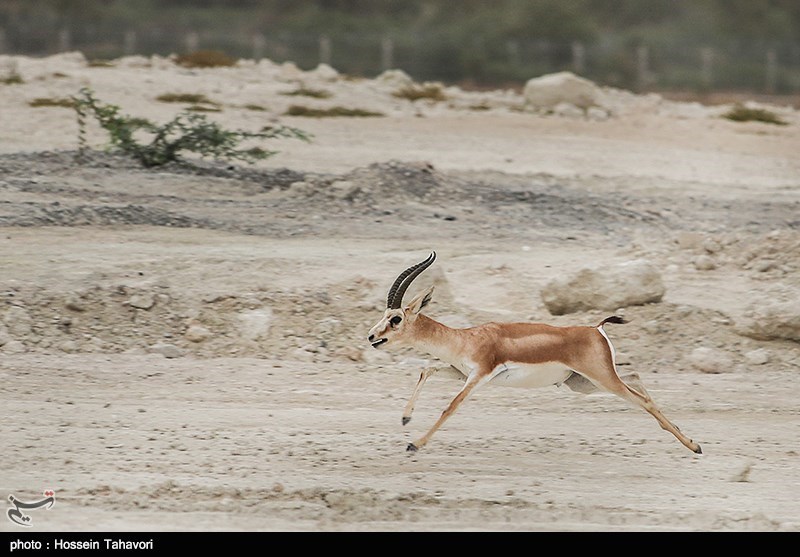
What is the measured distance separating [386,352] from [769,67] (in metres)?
32.3

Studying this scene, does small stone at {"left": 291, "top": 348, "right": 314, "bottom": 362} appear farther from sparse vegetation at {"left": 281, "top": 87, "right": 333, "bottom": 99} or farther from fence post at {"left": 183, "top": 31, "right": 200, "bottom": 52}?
fence post at {"left": 183, "top": 31, "right": 200, "bottom": 52}

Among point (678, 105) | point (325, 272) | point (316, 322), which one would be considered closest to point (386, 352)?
point (316, 322)

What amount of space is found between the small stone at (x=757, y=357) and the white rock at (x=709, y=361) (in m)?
0.13

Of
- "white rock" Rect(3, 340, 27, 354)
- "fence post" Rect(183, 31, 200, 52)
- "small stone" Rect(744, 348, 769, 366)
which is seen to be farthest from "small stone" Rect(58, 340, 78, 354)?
"fence post" Rect(183, 31, 200, 52)

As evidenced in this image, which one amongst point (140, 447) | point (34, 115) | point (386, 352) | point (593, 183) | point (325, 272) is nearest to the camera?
point (140, 447)

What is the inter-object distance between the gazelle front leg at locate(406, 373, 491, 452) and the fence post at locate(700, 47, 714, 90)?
110ft

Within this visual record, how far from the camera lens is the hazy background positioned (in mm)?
39094

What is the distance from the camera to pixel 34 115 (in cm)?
1706

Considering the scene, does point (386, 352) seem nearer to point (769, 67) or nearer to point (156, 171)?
point (156, 171)

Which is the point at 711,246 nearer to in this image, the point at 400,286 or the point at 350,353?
the point at 350,353

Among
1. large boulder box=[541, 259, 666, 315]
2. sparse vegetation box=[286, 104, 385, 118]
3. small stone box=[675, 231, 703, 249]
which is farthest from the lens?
sparse vegetation box=[286, 104, 385, 118]

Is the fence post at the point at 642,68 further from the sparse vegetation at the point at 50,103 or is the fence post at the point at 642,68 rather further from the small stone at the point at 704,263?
the small stone at the point at 704,263

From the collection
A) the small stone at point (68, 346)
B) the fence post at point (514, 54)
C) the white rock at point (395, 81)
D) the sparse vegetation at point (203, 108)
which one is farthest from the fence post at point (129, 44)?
the small stone at point (68, 346)

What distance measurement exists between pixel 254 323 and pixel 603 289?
2.18 metres
